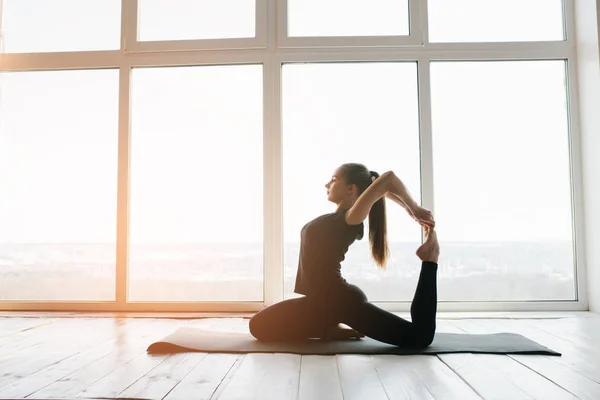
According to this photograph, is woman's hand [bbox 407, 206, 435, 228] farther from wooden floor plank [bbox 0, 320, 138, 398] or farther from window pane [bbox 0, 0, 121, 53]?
window pane [bbox 0, 0, 121, 53]

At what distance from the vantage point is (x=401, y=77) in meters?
3.64

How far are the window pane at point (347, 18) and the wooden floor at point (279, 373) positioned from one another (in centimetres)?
219

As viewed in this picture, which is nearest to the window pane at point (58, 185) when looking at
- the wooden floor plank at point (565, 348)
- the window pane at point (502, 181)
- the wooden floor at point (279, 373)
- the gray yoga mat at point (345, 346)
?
the wooden floor at point (279, 373)

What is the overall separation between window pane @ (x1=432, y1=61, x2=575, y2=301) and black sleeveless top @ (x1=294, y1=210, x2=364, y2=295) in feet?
4.71

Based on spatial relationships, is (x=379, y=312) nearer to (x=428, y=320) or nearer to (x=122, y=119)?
(x=428, y=320)

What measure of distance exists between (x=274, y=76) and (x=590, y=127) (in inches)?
81.4

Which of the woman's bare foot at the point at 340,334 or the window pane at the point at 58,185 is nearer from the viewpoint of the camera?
the woman's bare foot at the point at 340,334

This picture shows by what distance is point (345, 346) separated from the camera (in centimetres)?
222

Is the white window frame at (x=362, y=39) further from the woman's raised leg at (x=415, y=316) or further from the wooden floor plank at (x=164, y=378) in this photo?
the wooden floor plank at (x=164, y=378)

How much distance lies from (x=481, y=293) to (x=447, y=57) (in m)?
1.58

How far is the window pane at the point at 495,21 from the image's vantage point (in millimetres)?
3643

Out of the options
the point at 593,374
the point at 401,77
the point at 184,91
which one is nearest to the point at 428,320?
the point at 593,374

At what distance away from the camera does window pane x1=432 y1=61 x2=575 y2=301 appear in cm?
354

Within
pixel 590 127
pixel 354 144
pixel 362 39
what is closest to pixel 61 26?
pixel 362 39
